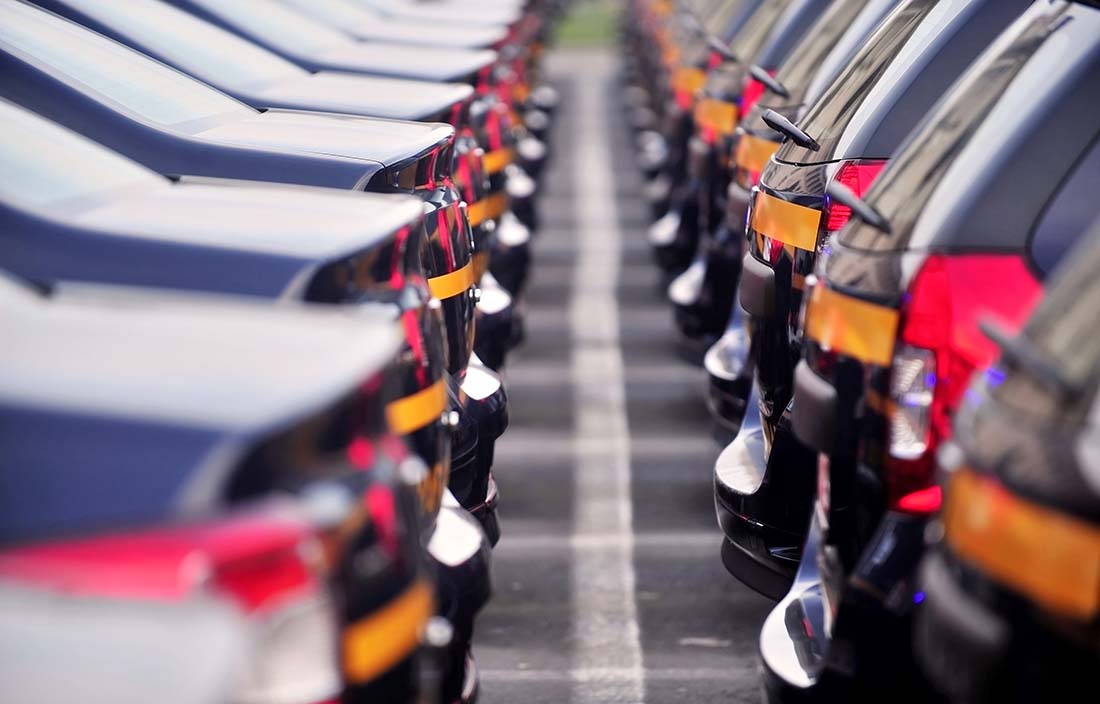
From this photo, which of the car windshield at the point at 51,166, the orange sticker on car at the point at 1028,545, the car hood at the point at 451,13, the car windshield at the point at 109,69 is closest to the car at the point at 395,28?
the car hood at the point at 451,13

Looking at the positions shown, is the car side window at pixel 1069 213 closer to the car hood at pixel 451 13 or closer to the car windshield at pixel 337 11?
the car windshield at pixel 337 11

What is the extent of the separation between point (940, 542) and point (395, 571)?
1.02 m

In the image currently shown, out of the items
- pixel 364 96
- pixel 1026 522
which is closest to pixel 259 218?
pixel 1026 522

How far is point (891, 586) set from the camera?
3.54m

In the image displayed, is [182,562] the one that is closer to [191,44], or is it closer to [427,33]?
[191,44]

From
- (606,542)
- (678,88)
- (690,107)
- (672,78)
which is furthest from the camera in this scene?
(672,78)

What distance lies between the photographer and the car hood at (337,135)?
4.61 m

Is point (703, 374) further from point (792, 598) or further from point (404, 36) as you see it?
point (792, 598)

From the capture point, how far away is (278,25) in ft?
26.6

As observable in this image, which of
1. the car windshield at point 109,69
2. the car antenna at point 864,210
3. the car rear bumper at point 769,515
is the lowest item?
the car rear bumper at point 769,515

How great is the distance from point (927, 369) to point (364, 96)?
2.79 m

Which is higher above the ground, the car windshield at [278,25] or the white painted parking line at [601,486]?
the car windshield at [278,25]

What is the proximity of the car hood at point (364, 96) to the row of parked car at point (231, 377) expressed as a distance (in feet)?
0.06

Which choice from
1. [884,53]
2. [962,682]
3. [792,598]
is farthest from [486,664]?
[962,682]
